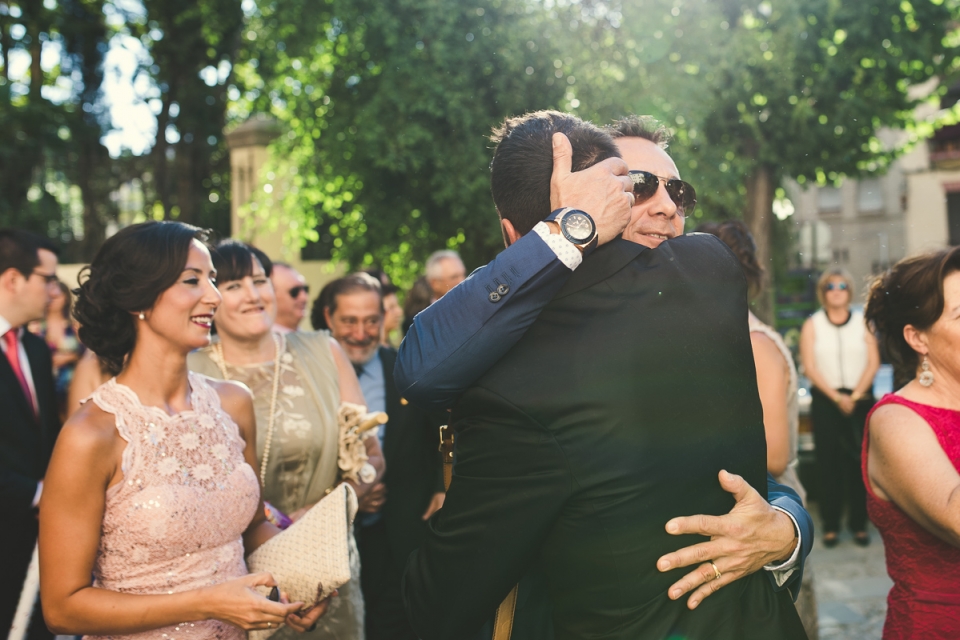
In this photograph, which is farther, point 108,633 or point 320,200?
point 320,200

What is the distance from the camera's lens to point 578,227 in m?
1.54

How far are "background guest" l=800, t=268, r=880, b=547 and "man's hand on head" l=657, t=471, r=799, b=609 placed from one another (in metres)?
5.89

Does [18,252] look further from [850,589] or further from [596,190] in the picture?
[850,589]

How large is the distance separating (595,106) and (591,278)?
9.65 m

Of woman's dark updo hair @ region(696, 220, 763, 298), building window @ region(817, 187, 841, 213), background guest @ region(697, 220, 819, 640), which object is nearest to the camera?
background guest @ region(697, 220, 819, 640)

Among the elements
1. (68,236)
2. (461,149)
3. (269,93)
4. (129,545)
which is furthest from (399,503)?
(68,236)

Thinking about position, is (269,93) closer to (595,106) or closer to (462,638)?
(595,106)

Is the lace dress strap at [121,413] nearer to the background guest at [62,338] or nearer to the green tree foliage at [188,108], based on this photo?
the background guest at [62,338]

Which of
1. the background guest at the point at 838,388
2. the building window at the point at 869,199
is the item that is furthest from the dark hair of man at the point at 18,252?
the building window at the point at 869,199

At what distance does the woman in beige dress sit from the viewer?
3.47m

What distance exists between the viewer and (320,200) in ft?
40.7

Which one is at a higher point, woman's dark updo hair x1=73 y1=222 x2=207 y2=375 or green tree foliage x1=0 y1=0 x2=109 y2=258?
green tree foliage x1=0 y1=0 x2=109 y2=258

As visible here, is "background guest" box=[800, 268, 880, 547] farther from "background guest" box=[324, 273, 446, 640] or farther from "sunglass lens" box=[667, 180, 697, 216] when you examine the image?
"sunglass lens" box=[667, 180, 697, 216]

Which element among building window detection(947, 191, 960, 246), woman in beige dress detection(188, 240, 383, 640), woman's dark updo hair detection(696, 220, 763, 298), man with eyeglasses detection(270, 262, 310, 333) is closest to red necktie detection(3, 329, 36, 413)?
woman in beige dress detection(188, 240, 383, 640)
